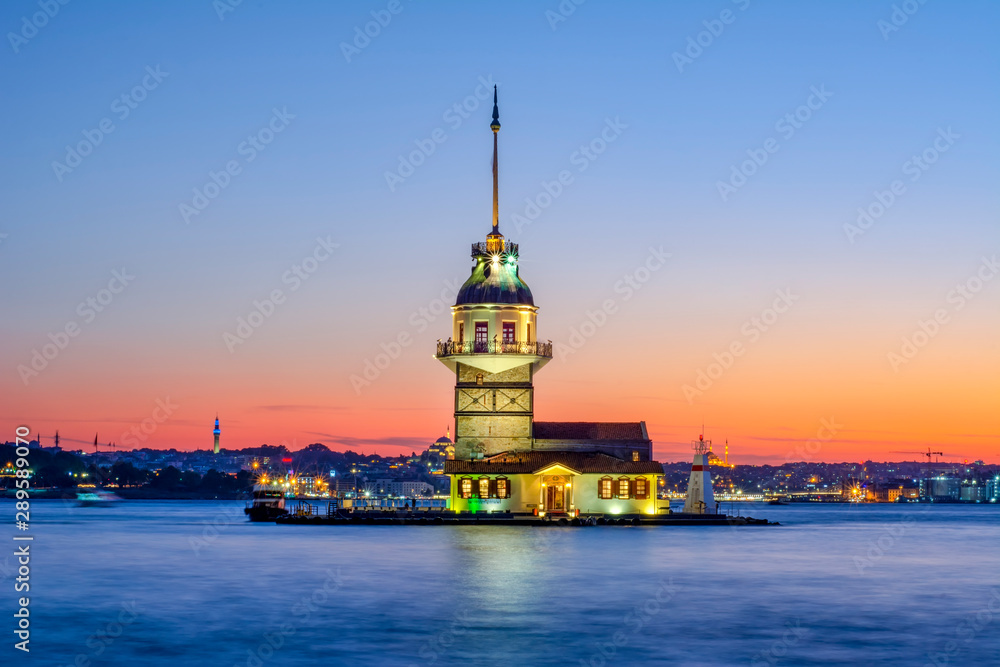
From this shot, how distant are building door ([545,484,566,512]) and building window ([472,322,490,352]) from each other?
9.30 m

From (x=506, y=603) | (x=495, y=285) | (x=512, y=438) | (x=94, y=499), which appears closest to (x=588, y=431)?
(x=512, y=438)

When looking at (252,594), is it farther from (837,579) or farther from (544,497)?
(544,497)

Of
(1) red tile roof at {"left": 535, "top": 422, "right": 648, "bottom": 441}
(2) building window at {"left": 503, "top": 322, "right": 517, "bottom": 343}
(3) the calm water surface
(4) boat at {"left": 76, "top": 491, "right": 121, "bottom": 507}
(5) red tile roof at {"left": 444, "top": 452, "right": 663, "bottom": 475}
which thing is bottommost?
(3) the calm water surface

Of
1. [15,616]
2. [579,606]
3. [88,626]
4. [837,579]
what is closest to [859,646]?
[579,606]

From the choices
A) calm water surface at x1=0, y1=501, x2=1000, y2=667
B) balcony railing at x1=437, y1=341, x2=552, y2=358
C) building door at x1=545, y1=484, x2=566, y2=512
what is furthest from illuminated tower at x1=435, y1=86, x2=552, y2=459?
calm water surface at x1=0, y1=501, x2=1000, y2=667

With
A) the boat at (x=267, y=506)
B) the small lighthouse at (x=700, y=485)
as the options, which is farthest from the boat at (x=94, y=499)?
the small lighthouse at (x=700, y=485)

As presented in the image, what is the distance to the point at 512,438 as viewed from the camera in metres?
77.9

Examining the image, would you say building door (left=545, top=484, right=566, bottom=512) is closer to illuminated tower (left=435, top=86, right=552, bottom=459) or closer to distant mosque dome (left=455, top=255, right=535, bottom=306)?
illuminated tower (left=435, top=86, right=552, bottom=459)

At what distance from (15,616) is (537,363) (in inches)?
1738

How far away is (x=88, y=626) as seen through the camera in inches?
1439

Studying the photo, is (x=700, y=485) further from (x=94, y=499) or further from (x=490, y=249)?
(x=94, y=499)

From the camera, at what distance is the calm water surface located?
32438 millimetres

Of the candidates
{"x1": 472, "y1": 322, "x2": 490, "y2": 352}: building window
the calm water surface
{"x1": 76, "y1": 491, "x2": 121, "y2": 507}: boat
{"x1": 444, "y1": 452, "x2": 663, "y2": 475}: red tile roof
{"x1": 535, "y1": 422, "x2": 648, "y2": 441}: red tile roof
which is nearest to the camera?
the calm water surface

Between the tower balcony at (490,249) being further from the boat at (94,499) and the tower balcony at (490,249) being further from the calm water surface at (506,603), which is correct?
the boat at (94,499)
